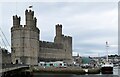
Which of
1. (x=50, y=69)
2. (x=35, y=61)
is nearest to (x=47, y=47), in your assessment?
(x=35, y=61)

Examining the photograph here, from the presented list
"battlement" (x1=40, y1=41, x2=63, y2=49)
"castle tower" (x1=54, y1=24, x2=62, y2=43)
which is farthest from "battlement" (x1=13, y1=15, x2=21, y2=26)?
"castle tower" (x1=54, y1=24, x2=62, y2=43)

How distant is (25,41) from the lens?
4274 inches

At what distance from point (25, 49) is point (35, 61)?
646 cm

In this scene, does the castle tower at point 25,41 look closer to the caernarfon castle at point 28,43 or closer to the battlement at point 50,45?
the caernarfon castle at point 28,43

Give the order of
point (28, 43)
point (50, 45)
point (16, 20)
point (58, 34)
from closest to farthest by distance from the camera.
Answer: point (28, 43), point (16, 20), point (50, 45), point (58, 34)

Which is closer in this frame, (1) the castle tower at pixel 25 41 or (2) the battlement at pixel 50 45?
(1) the castle tower at pixel 25 41

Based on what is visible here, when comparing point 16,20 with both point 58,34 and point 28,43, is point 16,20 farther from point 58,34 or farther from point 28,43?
point 58,34

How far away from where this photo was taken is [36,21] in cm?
11381

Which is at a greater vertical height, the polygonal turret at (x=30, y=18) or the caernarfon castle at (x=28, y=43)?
the polygonal turret at (x=30, y=18)

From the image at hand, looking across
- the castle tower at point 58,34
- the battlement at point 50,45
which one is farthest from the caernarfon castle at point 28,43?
the castle tower at point 58,34

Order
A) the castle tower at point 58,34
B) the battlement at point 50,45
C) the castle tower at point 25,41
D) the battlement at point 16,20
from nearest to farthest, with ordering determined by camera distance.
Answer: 1. the castle tower at point 25,41
2. the battlement at point 16,20
3. the battlement at point 50,45
4. the castle tower at point 58,34

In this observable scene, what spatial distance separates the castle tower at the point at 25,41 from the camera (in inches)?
4188

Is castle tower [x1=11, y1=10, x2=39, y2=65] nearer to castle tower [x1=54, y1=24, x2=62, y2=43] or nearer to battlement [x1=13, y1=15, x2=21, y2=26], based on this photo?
battlement [x1=13, y1=15, x2=21, y2=26]

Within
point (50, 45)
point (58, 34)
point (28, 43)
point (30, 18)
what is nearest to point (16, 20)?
point (30, 18)
